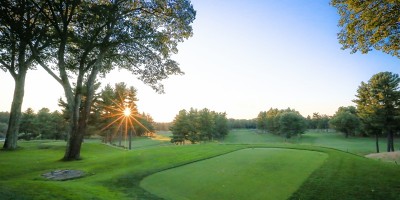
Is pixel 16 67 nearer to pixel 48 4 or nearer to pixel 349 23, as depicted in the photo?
pixel 48 4

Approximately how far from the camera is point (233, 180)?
10.4m

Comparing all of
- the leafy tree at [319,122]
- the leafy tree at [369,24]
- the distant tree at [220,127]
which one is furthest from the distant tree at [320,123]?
the leafy tree at [369,24]

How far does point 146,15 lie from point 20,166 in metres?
12.7

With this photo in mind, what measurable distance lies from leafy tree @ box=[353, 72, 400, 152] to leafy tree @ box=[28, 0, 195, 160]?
122ft

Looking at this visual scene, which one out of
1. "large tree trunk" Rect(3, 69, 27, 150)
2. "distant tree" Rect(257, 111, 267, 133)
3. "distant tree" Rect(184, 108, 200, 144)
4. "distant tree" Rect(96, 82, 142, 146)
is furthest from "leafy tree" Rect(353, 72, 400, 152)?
"distant tree" Rect(257, 111, 267, 133)

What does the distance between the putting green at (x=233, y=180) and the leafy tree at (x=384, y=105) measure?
35358 mm

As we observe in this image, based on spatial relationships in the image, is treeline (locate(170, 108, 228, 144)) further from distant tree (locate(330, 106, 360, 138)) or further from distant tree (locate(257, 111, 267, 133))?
distant tree (locate(330, 106, 360, 138))

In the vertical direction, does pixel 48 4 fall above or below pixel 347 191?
above

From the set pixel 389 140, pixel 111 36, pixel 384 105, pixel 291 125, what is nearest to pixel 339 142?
pixel 291 125

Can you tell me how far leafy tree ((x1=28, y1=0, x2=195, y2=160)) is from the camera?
16859 mm

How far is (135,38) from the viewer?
60.7ft

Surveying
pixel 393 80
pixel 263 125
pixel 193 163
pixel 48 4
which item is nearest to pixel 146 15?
pixel 48 4

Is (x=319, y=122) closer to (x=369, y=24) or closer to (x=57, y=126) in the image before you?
(x=57, y=126)

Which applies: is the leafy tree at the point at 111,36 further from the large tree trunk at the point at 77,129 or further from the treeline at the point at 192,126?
the treeline at the point at 192,126
